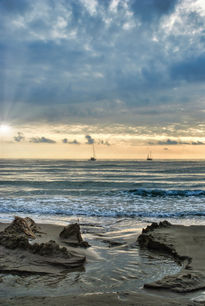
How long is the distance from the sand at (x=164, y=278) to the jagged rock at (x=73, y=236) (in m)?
0.20

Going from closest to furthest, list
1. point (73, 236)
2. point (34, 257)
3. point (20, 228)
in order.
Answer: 1. point (34, 257)
2. point (73, 236)
3. point (20, 228)

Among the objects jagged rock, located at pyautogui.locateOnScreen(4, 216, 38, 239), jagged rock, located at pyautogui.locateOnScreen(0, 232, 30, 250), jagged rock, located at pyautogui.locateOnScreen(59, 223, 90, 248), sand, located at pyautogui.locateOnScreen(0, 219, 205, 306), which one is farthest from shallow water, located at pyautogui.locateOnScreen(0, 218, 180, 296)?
jagged rock, located at pyautogui.locateOnScreen(4, 216, 38, 239)

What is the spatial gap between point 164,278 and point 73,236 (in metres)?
3.24

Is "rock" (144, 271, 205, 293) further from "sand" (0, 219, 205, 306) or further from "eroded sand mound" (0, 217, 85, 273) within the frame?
"eroded sand mound" (0, 217, 85, 273)

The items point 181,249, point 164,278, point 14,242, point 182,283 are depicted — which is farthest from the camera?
point 181,249

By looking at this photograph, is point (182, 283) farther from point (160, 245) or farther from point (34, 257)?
point (34, 257)

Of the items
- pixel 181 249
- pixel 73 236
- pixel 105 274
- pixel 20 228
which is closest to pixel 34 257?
pixel 105 274

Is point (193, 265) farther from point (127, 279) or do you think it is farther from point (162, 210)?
point (162, 210)

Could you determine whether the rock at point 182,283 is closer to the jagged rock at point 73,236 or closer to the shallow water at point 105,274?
the shallow water at point 105,274

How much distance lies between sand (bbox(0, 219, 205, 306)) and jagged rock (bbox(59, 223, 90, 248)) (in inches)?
7.9

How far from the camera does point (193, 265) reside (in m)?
5.35

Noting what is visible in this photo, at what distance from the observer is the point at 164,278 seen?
457 centimetres

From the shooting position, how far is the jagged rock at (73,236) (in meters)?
6.80

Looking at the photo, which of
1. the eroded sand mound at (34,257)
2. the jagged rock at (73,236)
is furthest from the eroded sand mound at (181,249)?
the eroded sand mound at (34,257)
